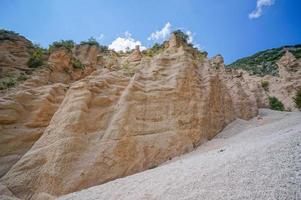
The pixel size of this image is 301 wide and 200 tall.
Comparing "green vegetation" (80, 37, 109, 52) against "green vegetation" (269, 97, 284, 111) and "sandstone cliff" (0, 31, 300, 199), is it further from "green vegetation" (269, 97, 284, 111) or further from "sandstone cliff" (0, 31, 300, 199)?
"green vegetation" (269, 97, 284, 111)

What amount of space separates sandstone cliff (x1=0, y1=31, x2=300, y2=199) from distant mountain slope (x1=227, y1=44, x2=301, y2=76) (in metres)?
25.9

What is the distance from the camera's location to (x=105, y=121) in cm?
932

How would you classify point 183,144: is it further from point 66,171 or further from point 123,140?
point 66,171

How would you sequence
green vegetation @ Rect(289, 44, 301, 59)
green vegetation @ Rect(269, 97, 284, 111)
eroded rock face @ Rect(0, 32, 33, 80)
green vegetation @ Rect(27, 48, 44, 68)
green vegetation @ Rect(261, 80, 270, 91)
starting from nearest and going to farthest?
eroded rock face @ Rect(0, 32, 33, 80)
green vegetation @ Rect(27, 48, 44, 68)
green vegetation @ Rect(269, 97, 284, 111)
green vegetation @ Rect(261, 80, 270, 91)
green vegetation @ Rect(289, 44, 301, 59)

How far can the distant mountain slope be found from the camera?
3603 centimetres

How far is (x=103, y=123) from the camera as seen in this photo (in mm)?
9211

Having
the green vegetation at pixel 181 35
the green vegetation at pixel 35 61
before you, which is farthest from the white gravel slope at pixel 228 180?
the green vegetation at pixel 181 35

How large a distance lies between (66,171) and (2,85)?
20.4ft

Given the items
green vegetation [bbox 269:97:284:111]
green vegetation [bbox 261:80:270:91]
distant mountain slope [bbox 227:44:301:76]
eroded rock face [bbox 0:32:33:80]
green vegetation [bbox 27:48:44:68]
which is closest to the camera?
eroded rock face [bbox 0:32:33:80]

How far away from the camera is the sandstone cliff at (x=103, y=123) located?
23.7ft

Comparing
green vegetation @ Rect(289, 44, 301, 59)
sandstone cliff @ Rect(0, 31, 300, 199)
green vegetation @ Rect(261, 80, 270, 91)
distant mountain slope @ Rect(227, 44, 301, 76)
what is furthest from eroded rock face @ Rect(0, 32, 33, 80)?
green vegetation @ Rect(289, 44, 301, 59)

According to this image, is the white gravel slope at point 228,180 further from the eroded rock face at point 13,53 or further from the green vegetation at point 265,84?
the green vegetation at point 265,84

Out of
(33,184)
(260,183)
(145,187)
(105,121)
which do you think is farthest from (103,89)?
(260,183)

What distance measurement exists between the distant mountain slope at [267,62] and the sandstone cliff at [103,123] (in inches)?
1022
